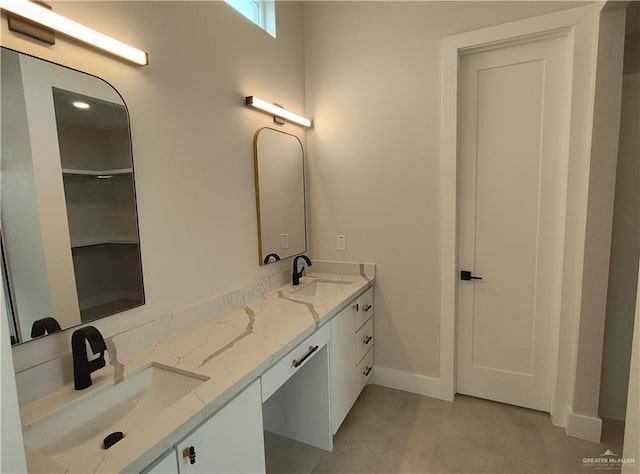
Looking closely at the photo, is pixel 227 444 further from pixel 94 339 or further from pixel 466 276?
pixel 466 276

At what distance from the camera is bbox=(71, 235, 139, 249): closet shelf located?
1.18 metres

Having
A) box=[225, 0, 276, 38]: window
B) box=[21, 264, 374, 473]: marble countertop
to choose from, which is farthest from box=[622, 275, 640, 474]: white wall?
box=[225, 0, 276, 38]: window

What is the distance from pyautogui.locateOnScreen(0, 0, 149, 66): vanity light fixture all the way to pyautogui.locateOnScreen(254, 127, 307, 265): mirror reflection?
83 centimetres

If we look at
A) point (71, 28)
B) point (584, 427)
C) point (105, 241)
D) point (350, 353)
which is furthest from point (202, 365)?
point (584, 427)

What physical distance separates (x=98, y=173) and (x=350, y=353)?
1636 mm

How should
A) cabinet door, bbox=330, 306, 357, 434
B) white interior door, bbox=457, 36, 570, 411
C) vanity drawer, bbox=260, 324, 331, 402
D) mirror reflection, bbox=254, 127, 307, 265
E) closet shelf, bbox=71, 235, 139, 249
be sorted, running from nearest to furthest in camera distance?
closet shelf, bbox=71, 235, 139, 249 < vanity drawer, bbox=260, 324, 331, 402 < cabinet door, bbox=330, 306, 357, 434 < white interior door, bbox=457, 36, 570, 411 < mirror reflection, bbox=254, 127, 307, 265

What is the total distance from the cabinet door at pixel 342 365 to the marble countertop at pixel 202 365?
0.37 ft

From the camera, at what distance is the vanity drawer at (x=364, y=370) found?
2.23 m

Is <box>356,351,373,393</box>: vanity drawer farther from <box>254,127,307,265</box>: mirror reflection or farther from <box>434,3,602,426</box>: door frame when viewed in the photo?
<box>254,127,307,265</box>: mirror reflection

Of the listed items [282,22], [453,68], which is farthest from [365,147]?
[282,22]

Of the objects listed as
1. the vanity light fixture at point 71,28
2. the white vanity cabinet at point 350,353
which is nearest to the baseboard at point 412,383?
the white vanity cabinet at point 350,353

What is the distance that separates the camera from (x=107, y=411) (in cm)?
113

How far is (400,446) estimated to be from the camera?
75.6 inches

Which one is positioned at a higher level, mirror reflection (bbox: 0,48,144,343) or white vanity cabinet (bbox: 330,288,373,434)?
mirror reflection (bbox: 0,48,144,343)
